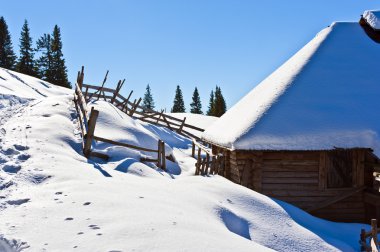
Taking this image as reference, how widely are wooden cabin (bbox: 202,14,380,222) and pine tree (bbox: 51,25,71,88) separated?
38282 millimetres

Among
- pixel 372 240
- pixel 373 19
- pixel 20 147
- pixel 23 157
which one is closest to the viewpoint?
pixel 373 19

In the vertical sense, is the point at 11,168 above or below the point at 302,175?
above

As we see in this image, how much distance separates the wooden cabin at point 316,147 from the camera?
33.4 feet

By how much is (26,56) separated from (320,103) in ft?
142

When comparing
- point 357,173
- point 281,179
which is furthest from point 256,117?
point 357,173

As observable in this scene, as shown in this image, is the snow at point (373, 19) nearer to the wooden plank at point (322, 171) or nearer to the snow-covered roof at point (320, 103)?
the snow-covered roof at point (320, 103)

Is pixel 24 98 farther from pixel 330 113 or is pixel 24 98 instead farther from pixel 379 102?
pixel 379 102

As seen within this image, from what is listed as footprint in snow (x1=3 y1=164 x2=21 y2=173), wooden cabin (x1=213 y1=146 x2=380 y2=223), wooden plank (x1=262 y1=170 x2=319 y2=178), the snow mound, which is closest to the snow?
wooden cabin (x1=213 y1=146 x2=380 y2=223)

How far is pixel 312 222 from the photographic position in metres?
7.46

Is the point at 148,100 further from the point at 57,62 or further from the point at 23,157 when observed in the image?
the point at 23,157

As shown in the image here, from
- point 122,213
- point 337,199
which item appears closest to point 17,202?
point 122,213

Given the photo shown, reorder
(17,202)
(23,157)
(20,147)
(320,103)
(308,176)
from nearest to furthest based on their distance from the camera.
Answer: (17,202)
(23,157)
(20,147)
(308,176)
(320,103)

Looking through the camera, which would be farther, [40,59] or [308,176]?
[40,59]

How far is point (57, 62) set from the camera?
44625 mm
